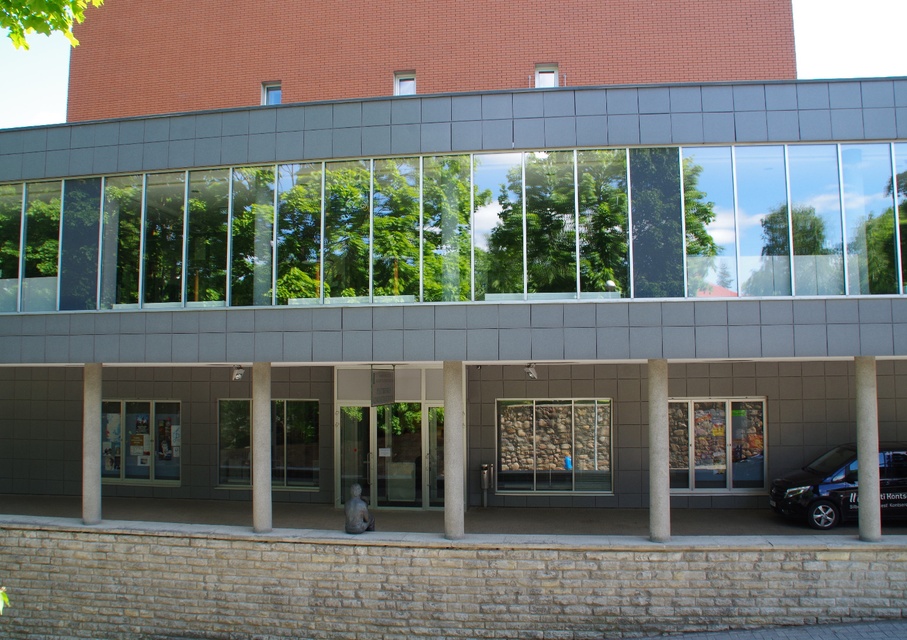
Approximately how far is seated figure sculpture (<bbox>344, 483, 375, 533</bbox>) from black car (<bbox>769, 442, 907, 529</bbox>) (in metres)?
7.48

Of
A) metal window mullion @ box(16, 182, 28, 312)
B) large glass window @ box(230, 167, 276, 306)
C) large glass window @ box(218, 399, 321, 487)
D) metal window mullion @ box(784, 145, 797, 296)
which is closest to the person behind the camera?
metal window mullion @ box(784, 145, 797, 296)

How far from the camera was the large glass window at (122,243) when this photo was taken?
12.2 metres

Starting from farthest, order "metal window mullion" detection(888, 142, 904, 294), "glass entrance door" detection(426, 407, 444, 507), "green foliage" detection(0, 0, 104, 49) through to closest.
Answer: "glass entrance door" detection(426, 407, 444, 507) → "metal window mullion" detection(888, 142, 904, 294) → "green foliage" detection(0, 0, 104, 49)

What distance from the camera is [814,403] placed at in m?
14.0

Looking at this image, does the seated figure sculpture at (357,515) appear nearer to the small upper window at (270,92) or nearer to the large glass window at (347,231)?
the large glass window at (347,231)

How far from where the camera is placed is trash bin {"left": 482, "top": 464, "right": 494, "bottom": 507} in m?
13.9

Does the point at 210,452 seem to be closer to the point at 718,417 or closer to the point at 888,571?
the point at 718,417

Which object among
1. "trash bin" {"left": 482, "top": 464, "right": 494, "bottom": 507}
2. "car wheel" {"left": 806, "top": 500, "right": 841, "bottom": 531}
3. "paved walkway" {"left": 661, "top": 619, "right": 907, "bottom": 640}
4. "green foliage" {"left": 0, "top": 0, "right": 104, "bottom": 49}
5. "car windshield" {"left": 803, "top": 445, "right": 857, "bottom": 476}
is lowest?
"paved walkway" {"left": 661, "top": 619, "right": 907, "bottom": 640}

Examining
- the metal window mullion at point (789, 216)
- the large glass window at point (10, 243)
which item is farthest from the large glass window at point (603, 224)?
the large glass window at point (10, 243)

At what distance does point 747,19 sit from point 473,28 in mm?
6298

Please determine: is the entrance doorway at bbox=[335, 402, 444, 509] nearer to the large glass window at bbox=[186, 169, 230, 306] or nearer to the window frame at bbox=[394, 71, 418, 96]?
the large glass window at bbox=[186, 169, 230, 306]

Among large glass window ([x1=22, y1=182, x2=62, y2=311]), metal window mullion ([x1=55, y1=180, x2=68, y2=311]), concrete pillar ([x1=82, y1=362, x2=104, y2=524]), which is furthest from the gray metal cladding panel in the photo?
concrete pillar ([x1=82, y1=362, x2=104, y2=524])

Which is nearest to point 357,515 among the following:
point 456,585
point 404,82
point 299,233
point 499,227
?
point 456,585

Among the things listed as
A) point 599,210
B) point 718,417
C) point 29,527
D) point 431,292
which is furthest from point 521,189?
point 29,527
